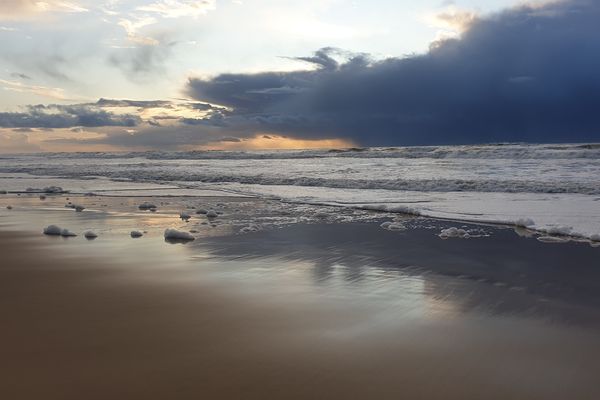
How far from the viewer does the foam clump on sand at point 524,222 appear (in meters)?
7.98

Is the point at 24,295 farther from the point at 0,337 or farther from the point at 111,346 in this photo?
the point at 111,346

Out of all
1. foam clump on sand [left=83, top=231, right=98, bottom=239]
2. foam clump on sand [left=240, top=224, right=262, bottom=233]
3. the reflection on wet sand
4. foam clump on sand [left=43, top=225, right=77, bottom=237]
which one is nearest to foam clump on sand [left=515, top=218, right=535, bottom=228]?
the reflection on wet sand

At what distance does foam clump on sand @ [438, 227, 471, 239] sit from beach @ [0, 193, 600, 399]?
21 centimetres

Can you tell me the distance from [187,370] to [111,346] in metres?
0.63

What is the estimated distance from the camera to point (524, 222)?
8031mm

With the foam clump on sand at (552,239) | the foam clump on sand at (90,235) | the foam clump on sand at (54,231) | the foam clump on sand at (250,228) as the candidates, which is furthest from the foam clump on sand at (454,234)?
the foam clump on sand at (54,231)

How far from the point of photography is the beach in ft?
8.80

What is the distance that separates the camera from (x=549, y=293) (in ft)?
14.4

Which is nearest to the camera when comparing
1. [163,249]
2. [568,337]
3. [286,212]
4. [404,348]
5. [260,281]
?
[404,348]

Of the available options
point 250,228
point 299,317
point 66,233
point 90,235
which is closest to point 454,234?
point 250,228

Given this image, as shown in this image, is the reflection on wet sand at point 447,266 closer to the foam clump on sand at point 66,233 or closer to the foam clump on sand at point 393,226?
the foam clump on sand at point 393,226

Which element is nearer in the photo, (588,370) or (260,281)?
(588,370)

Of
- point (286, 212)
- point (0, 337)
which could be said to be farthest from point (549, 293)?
point (286, 212)

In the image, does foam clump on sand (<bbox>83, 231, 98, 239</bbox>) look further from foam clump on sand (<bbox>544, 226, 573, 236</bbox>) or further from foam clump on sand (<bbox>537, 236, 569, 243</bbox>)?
foam clump on sand (<bbox>544, 226, 573, 236</bbox>)
